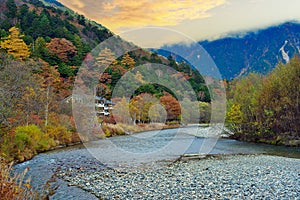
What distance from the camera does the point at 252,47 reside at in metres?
160

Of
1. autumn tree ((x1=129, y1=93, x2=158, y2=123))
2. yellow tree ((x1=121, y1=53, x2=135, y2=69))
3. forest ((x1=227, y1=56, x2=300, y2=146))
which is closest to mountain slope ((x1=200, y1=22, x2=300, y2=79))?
yellow tree ((x1=121, y1=53, x2=135, y2=69))

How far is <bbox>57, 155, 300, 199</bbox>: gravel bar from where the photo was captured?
34.2 ft

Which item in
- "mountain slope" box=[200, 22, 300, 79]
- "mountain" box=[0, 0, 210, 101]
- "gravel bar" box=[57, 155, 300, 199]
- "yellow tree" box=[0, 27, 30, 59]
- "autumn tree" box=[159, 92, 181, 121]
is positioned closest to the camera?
"gravel bar" box=[57, 155, 300, 199]

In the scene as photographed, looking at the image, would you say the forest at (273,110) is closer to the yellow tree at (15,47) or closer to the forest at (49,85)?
the forest at (49,85)

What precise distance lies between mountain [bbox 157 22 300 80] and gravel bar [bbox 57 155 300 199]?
121197mm

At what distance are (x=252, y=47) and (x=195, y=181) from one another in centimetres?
15943

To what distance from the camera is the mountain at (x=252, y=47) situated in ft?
459

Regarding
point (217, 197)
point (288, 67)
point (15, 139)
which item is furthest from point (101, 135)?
point (217, 197)

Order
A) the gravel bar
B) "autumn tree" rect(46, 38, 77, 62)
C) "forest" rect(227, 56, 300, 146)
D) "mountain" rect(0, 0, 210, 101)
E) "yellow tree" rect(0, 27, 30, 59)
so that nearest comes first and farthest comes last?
the gravel bar → "forest" rect(227, 56, 300, 146) → "yellow tree" rect(0, 27, 30, 59) → "mountain" rect(0, 0, 210, 101) → "autumn tree" rect(46, 38, 77, 62)

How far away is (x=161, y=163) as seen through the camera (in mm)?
17891

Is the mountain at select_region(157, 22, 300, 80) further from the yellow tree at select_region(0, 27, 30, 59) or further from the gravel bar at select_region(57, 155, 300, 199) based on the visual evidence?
the gravel bar at select_region(57, 155, 300, 199)

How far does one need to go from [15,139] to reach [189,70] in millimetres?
76721

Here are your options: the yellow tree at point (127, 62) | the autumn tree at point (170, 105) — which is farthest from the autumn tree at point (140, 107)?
the yellow tree at point (127, 62)

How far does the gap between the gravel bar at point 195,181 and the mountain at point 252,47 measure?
398 feet
